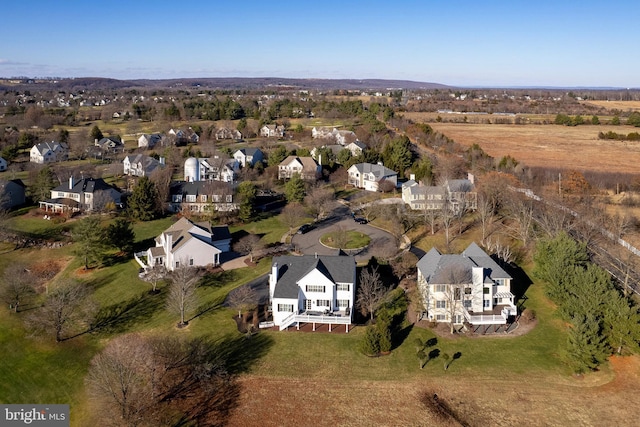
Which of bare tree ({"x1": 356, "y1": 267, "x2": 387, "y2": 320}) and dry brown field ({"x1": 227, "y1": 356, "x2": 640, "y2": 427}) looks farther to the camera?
bare tree ({"x1": 356, "y1": 267, "x2": 387, "y2": 320})

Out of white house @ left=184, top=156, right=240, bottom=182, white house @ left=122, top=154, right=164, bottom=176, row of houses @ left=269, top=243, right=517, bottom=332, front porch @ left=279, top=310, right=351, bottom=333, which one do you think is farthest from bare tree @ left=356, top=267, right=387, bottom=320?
white house @ left=122, top=154, right=164, bottom=176

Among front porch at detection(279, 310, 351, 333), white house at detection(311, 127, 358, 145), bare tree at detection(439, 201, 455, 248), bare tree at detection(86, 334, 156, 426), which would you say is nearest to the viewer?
bare tree at detection(86, 334, 156, 426)

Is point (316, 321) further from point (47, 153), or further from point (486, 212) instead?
point (47, 153)

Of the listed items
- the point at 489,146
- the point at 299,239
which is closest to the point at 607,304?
the point at 299,239

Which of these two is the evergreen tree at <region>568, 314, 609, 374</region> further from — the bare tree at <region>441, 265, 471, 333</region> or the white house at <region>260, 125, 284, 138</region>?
the white house at <region>260, 125, 284, 138</region>

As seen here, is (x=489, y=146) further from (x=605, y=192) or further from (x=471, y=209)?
(x=471, y=209)

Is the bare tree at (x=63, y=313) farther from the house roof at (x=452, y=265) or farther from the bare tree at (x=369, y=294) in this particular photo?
the house roof at (x=452, y=265)
